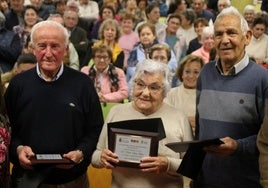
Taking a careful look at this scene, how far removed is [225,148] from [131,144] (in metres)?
0.46

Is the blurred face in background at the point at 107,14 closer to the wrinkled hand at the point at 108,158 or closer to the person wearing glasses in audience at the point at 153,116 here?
the person wearing glasses in audience at the point at 153,116

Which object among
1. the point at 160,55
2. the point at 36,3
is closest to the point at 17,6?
the point at 36,3

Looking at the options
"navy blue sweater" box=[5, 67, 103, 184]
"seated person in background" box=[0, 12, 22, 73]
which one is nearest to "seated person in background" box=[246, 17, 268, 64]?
"seated person in background" box=[0, 12, 22, 73]

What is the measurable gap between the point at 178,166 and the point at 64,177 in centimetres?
65

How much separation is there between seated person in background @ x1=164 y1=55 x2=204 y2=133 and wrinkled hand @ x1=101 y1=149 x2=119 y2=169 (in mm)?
1524

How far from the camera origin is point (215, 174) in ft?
8.11

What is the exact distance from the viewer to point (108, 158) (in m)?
2.41

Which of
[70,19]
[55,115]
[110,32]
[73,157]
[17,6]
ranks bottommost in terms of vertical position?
[73,157]

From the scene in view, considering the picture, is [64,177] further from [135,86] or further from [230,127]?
[230,127]

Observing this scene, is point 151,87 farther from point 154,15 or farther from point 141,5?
point 141,5

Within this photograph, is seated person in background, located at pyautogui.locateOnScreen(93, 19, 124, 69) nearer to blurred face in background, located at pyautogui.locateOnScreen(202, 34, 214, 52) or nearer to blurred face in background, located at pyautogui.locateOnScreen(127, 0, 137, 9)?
blurred face in background, located at pyautogui.locateOnScreen(202, 34, 214, 52)

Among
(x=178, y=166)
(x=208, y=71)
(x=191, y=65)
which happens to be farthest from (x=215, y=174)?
(x=191, y=65)

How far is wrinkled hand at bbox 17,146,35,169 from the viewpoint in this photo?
8.05ft

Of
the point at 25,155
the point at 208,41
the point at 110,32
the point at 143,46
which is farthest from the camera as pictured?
the point at 110,32
